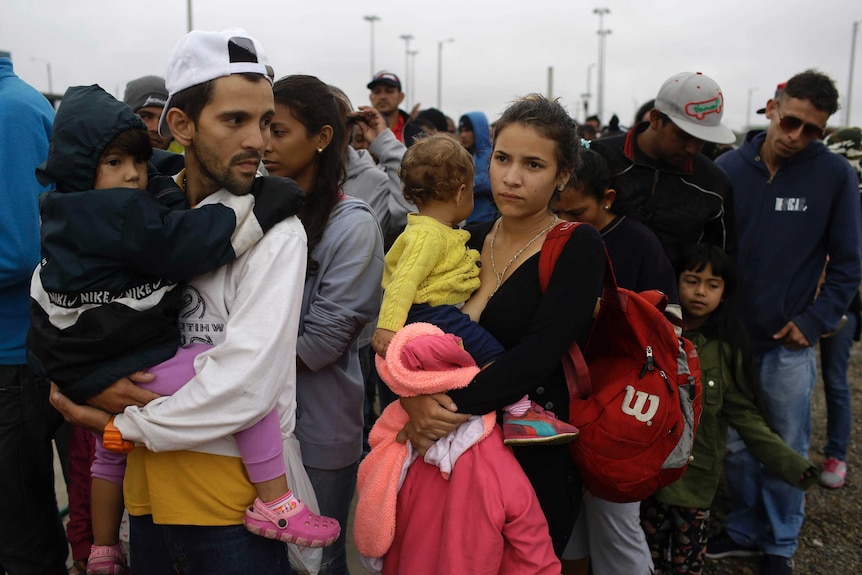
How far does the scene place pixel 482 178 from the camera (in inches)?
Answer: 201

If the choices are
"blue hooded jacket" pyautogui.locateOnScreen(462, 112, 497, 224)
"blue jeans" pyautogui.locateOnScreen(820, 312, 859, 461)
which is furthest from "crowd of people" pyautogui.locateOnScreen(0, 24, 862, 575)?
"blue jeans" pyautogui.locateOnScreen(820, 312, 859, 461)

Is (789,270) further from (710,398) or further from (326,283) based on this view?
(326,283)

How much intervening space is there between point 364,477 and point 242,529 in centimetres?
50

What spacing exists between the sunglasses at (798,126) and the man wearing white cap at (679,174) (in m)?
0.61

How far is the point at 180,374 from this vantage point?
1.64 m

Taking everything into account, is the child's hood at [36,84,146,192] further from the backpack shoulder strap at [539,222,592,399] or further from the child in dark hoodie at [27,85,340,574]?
the backpack shoulder strap at [539,222,592,399]

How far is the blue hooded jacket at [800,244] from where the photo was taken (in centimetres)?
351

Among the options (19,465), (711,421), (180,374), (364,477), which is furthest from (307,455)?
(711,421)

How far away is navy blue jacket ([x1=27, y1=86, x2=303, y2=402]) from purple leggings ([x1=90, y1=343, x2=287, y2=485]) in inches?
1.5

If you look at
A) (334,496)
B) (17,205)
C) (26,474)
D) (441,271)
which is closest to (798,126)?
(441,271)

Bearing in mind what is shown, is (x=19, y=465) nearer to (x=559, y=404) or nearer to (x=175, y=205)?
(x=175, y=205)

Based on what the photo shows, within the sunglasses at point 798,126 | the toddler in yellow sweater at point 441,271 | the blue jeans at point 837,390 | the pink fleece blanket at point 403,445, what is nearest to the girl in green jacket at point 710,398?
the sunglasses at point 798,126

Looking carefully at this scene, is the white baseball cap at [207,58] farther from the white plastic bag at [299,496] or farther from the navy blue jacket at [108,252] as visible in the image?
the white plastic bag at [299,496]

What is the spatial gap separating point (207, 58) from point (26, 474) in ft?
6.18
